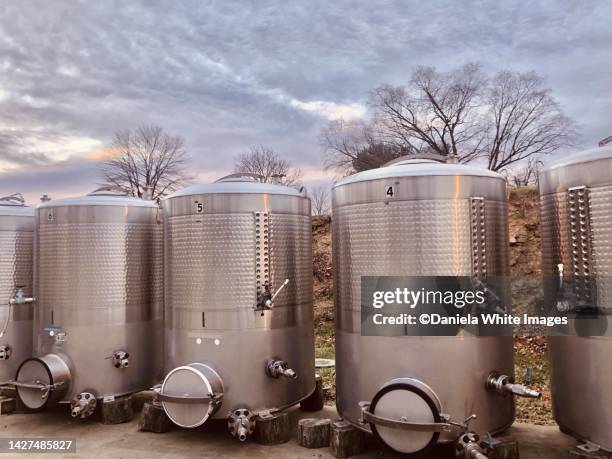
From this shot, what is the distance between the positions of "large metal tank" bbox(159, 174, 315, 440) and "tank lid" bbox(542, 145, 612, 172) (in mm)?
2978

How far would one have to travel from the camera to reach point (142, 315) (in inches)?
273

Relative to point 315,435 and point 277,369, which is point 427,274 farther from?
point 315,435

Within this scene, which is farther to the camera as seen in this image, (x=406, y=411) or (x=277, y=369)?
(x=277, y=369)

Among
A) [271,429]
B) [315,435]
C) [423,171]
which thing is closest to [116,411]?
[271,429]

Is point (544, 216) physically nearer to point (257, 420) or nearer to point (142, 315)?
point (257, 420)

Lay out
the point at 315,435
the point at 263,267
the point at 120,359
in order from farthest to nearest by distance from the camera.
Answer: the point at 120,359, the point at 263,267, the point at 315,435

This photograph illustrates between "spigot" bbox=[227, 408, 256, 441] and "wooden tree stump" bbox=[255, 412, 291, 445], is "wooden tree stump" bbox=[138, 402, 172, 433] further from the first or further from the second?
"wooden tree stump" bbox=[255, 412, 291, 445]

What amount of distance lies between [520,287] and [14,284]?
10.0 metres

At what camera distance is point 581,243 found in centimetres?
437

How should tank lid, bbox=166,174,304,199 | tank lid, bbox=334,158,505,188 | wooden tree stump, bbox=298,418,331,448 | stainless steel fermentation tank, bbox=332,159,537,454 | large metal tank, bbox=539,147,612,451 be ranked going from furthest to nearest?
tank lid, bbox=166,174,304,199 < wooden tree stump, bbox=298,418,331,448 < tank lid, bbox=334,158,505,188 < stainless steel fermentation tank, bbox=332,159,537,454 < large metal tank, bbox=539,147,612,451

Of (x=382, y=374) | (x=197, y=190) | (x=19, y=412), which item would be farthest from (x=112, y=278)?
(x=382, y=374)

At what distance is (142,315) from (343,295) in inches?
126

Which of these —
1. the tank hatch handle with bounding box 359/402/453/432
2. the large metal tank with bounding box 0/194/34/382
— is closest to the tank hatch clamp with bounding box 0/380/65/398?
the large metal tank with bounding box 0/194/34/382

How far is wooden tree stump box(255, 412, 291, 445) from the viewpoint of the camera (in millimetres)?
5469
